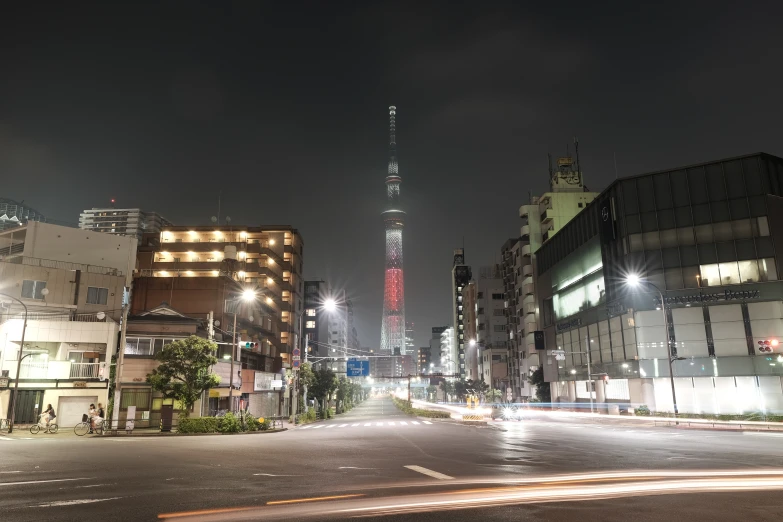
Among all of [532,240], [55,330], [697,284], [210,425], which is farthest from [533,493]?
[532,240]

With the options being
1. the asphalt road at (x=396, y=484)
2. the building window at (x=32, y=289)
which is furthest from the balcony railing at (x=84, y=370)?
the asphalt road at (x=396, y=484)

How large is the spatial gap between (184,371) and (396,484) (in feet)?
97.3

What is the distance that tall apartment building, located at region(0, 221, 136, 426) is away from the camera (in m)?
42.4

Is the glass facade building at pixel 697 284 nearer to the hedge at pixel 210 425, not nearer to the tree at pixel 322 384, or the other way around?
the tree at pixel 322 384

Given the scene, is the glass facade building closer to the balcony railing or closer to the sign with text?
the sign with text

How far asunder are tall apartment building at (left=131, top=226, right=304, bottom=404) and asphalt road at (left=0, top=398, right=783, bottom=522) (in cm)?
3995

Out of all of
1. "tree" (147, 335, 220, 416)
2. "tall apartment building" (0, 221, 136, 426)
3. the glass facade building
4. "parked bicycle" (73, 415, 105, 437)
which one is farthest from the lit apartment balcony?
the glass facade building

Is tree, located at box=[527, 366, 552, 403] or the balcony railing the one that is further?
tree, located at box=[527, 366, 552, 403]

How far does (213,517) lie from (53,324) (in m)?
43.7

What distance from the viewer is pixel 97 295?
51.6 m

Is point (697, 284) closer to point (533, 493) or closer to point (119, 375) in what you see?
point (533, 493)

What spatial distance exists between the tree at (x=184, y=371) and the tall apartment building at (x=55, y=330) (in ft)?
15.3

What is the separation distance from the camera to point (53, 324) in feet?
147

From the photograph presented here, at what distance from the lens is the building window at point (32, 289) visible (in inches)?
1878
